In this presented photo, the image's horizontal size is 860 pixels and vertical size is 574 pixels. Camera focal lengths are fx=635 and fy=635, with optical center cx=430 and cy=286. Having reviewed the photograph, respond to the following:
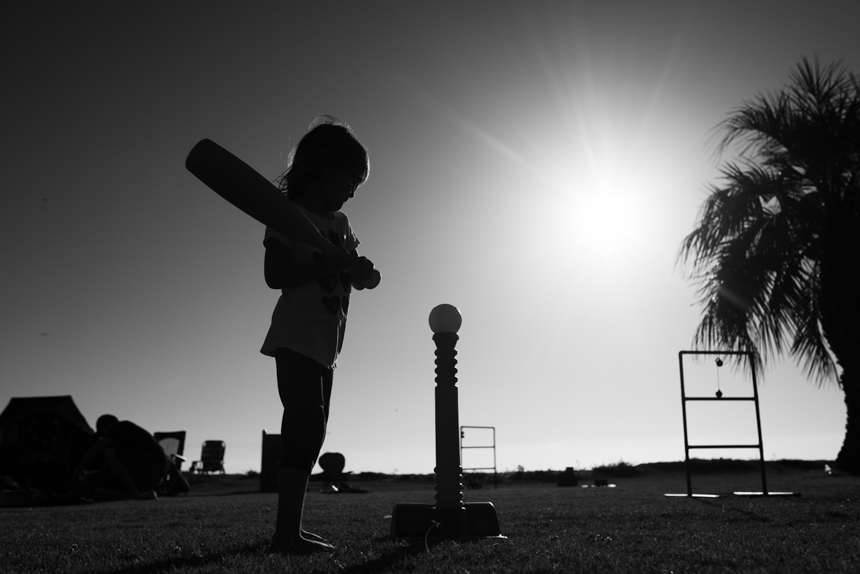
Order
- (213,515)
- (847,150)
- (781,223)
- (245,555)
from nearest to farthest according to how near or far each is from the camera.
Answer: (245,555), (213,515), (847,150), (781,223)

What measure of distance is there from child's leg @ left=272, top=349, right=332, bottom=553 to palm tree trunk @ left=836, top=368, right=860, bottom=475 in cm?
1002

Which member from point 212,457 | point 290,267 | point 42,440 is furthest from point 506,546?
point 212,457

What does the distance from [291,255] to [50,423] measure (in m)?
10.2

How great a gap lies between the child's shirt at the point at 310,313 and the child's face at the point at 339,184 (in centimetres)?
15

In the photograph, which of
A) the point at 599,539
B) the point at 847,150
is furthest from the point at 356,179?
the point at 847,150

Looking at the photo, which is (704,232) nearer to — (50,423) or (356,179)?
(356,179)

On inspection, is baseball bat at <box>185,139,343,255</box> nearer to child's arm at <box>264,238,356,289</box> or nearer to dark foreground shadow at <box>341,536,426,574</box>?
child's arm at <box>264,238,356,289</box>

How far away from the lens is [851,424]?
1110 cm

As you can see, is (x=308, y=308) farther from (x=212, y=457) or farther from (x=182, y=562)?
(x=212, y=457)

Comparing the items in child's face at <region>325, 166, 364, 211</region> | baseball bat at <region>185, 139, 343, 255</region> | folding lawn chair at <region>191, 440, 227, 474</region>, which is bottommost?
folding lawn chair at <region>191, 440, 227, 474</region>

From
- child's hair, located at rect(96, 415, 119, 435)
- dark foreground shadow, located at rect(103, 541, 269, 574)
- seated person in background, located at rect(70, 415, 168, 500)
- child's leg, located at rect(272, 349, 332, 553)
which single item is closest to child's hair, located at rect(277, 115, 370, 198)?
child's leg, located at rect(272, 349, 332, 553)

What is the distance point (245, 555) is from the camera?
2.25 m

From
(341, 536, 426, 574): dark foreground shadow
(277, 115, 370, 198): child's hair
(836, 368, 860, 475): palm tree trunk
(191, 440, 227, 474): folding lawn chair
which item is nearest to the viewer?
(341, 536, 426, 574): dark foreground shadow

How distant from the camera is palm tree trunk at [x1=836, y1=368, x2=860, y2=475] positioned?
33.0ft
